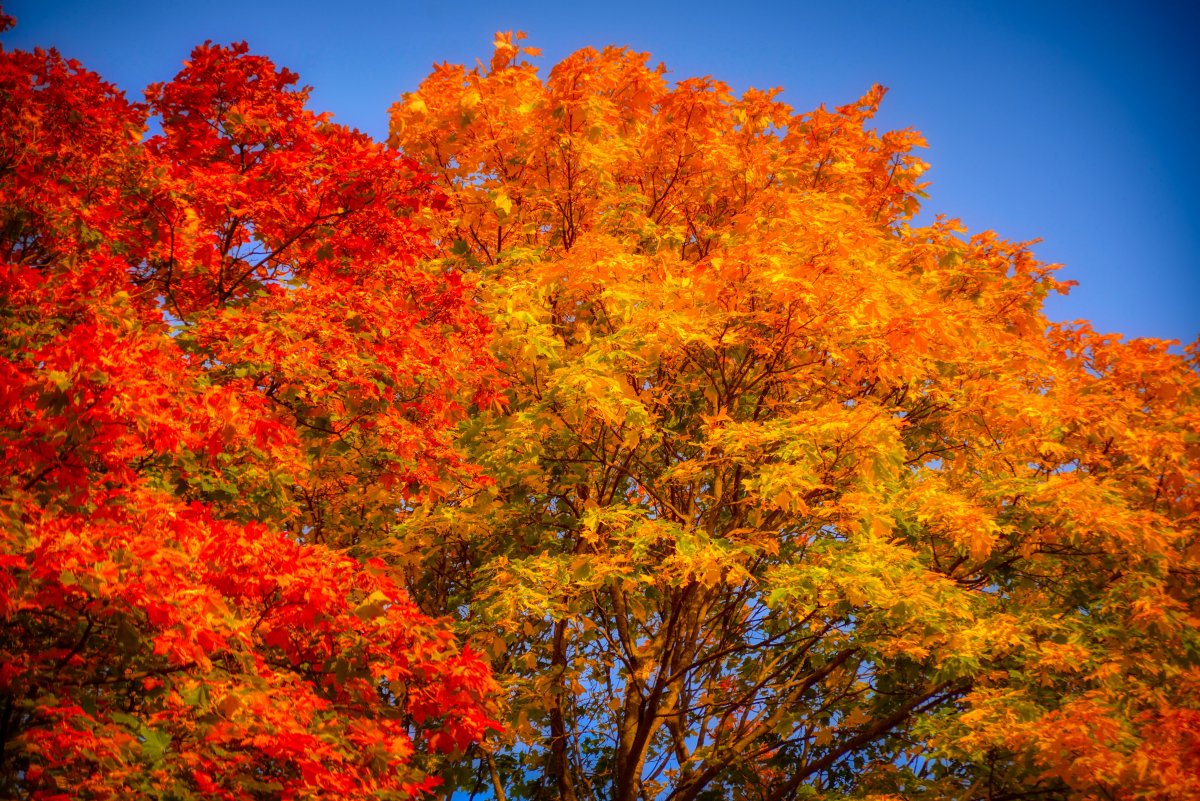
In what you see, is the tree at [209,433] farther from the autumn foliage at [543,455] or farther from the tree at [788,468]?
the tree at [788,468]

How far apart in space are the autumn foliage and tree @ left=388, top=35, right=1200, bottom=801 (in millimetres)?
51

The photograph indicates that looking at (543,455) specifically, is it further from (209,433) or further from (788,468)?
(209,433)

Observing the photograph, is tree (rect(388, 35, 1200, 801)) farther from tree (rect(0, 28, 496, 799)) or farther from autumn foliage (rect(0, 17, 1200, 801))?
tree (rect(0, 28, 496, 799))

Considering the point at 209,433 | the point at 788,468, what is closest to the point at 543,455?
the point at 788,468

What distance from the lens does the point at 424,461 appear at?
7863mm

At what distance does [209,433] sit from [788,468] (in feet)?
14.9

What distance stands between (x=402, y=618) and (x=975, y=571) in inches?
220

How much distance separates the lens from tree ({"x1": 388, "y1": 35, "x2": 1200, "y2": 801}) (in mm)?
6578

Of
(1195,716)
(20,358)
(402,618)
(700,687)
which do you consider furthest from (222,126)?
(1195,716)

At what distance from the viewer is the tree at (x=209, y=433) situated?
445cm

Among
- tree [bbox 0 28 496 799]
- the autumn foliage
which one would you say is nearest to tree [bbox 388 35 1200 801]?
the autumn foliage

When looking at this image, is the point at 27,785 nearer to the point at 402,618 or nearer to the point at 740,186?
the point at 402,618

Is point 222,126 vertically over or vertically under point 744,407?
over

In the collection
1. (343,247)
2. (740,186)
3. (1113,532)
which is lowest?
(1113,532)
